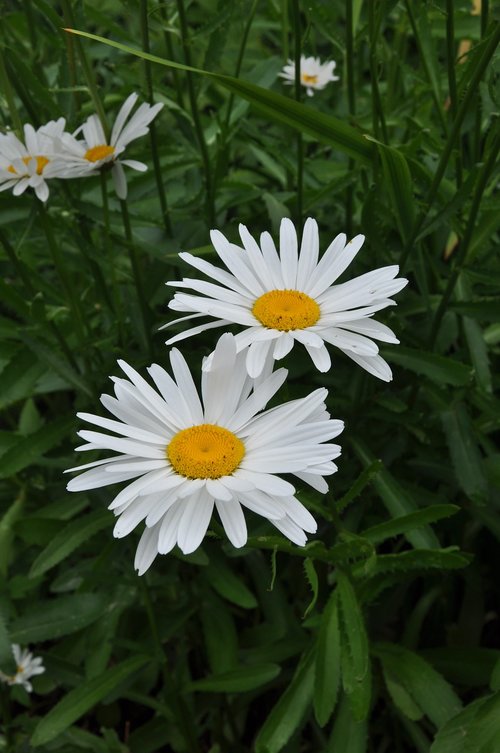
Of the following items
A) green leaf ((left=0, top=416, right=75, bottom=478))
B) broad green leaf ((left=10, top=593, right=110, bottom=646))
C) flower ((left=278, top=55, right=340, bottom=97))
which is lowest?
broad green leaf ((left=10, top=593, right=110, bottom=646))

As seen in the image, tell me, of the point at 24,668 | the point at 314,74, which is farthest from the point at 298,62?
the point at 24,668

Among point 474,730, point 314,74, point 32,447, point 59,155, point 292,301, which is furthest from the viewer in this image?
point 314,74

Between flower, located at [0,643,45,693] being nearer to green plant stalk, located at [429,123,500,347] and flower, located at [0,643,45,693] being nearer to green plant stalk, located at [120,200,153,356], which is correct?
green plant stalk, located at [120,200,153,356]

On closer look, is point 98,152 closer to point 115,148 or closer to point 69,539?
point 115,148

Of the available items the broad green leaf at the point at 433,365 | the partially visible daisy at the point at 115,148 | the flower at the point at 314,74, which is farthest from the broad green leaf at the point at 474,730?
the flower at the point at 314,74

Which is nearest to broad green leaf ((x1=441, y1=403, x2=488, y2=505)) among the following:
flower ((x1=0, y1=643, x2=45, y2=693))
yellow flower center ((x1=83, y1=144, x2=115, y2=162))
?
yellow flower center ((x1=83, y1=144, x2=115, y2=162))

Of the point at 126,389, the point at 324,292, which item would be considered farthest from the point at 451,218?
the point at 126,389
